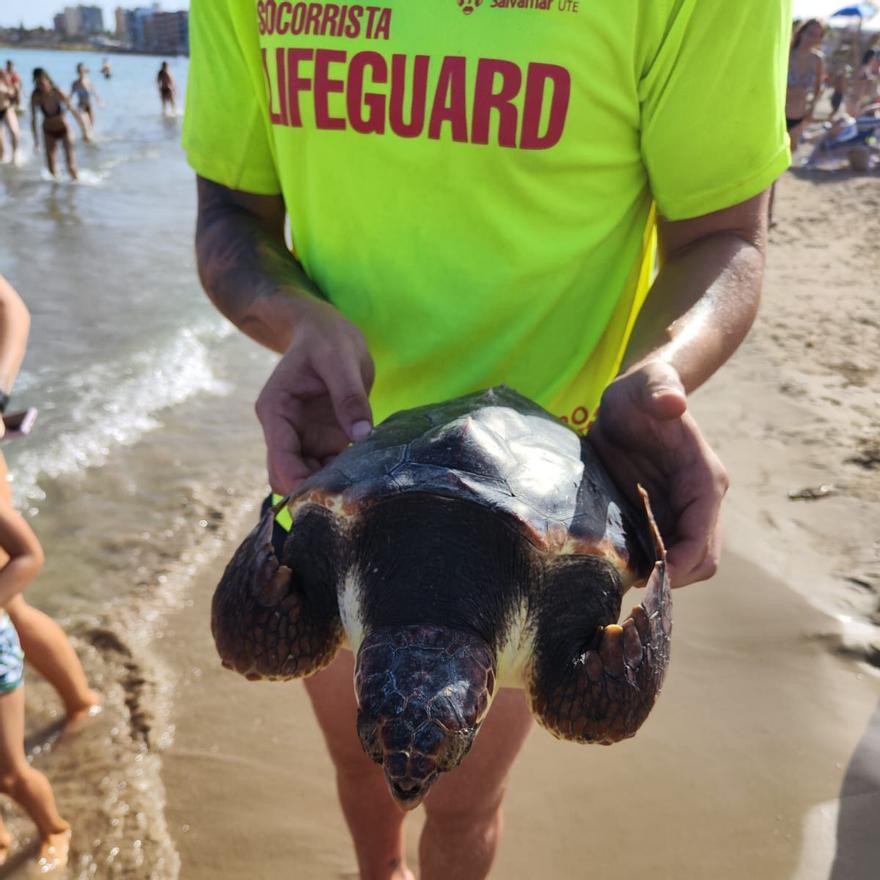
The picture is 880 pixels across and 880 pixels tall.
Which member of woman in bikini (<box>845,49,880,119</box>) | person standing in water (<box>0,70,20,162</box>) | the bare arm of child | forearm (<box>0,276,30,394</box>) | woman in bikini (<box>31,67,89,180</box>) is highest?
forearm (<box>0,276,30,394</box>)

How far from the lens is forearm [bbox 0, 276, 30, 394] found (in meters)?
2.30

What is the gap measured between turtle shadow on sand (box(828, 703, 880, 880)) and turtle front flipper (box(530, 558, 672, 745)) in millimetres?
1453

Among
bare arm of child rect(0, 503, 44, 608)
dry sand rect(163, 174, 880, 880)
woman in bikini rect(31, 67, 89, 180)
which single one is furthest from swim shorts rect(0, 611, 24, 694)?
woman in bikini rect(31, 67, 89, 180)

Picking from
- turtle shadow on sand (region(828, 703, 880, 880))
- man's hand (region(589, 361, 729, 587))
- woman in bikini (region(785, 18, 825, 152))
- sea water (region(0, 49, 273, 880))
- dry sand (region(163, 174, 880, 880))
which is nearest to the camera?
man's hand (region(589, 361, 729, 587))

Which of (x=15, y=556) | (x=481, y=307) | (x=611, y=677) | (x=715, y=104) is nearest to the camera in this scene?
(x=611, y=677)

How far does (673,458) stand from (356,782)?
1068 mm

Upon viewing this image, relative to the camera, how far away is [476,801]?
1.65m

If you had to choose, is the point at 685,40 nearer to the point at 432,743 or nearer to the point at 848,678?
the point at 432,743

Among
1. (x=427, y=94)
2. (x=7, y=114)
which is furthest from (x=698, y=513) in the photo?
(x=7, y=114)

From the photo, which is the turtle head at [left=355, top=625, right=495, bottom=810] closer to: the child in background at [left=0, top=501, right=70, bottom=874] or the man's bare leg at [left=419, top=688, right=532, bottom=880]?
the man's bare leg at [left=419, top=688, right=532, bottom=880]

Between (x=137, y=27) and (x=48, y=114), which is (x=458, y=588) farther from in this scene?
(x=137, y=27)

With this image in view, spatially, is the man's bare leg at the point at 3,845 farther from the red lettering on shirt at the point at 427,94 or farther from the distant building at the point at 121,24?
the distant building at the point at 121,24

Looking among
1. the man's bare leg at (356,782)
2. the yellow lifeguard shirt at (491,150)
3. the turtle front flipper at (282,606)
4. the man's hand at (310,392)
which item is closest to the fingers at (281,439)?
the man's hand at (310,392)

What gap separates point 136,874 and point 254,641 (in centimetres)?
153
